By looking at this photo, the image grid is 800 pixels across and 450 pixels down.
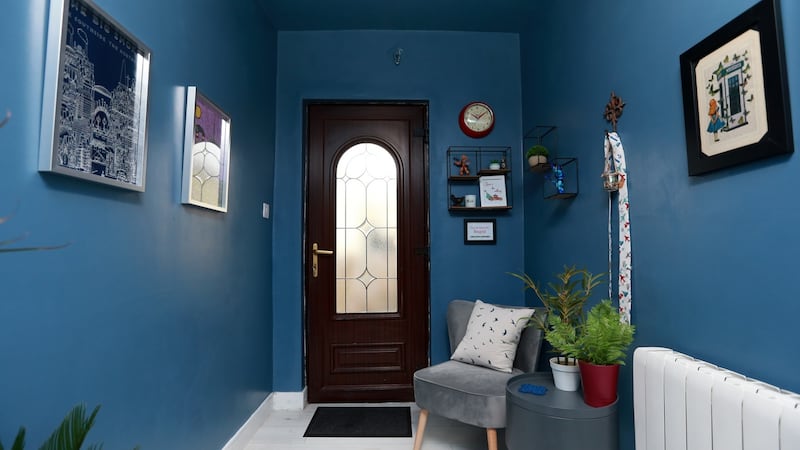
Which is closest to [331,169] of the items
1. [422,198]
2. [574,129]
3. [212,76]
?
[422,198]

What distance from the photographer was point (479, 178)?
307cm

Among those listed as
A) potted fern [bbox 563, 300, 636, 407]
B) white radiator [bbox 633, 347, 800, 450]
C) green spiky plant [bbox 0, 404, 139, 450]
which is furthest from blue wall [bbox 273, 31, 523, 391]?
green spiky plant [bbox 0, 404, 139, 450]

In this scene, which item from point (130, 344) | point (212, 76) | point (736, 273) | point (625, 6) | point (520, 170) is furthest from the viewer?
point (520, 170)

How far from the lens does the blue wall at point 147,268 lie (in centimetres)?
101

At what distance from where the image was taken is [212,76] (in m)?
2.04

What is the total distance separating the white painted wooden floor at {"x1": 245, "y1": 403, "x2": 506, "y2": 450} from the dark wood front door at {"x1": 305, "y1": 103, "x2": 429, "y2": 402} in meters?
0.44

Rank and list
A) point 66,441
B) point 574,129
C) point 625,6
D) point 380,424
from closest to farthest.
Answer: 1. point 66,441
2. point 625,6
3. point 574,129
4. point 380,424

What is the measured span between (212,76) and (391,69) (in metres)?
1.47

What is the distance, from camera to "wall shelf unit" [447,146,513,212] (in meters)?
3.04

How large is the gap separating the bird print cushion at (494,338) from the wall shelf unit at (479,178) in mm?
795

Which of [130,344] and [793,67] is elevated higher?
[793,67]

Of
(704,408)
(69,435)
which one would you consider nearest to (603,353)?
(704,408)

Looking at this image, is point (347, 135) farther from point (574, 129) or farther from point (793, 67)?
point (793, 67)

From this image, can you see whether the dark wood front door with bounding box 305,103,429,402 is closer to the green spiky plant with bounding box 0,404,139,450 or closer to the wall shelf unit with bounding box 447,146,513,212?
the wall shelf unit with bounding box 447,146,513,212
